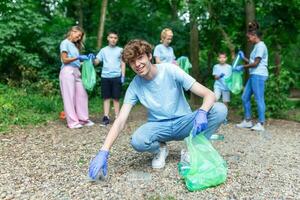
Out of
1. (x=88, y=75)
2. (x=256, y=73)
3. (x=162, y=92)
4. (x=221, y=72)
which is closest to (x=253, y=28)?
(x=256, y=73)

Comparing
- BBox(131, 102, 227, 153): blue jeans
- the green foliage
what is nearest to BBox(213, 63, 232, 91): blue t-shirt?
the green foliage

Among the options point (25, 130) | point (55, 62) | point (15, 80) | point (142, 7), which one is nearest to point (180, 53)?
point (142, 7)

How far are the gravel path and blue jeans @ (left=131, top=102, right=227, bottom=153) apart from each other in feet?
0.90

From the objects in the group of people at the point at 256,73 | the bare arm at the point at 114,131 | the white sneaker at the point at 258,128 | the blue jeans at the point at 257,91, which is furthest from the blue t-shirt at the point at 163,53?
the bare arm at the point at 114,131

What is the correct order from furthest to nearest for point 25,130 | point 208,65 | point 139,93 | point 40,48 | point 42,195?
point 208,65 → point 40,48 → point 25,130 → point 139,93 → point 42,195

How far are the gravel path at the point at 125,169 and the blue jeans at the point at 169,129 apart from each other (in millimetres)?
275

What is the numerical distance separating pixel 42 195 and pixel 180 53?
26.7 ft

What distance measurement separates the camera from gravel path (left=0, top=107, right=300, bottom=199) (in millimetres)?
3527

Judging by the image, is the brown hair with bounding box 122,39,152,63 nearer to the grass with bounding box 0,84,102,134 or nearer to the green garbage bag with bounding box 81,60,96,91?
the green garbage bag with bounding box 81,60,96,91

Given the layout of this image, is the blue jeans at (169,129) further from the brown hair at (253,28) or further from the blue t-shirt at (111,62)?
the blue t-shirt at (111,62)

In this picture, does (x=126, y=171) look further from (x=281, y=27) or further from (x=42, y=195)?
(x=281, y=27)

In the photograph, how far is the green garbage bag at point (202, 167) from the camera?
356 cm

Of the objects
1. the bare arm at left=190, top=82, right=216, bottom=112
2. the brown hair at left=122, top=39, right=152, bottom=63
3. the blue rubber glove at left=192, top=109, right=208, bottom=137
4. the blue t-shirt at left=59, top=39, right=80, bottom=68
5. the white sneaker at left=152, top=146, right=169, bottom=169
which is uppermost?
the brown hair at left=122, top=39, right=152, bottom=63

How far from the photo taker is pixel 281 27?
9945 mm
